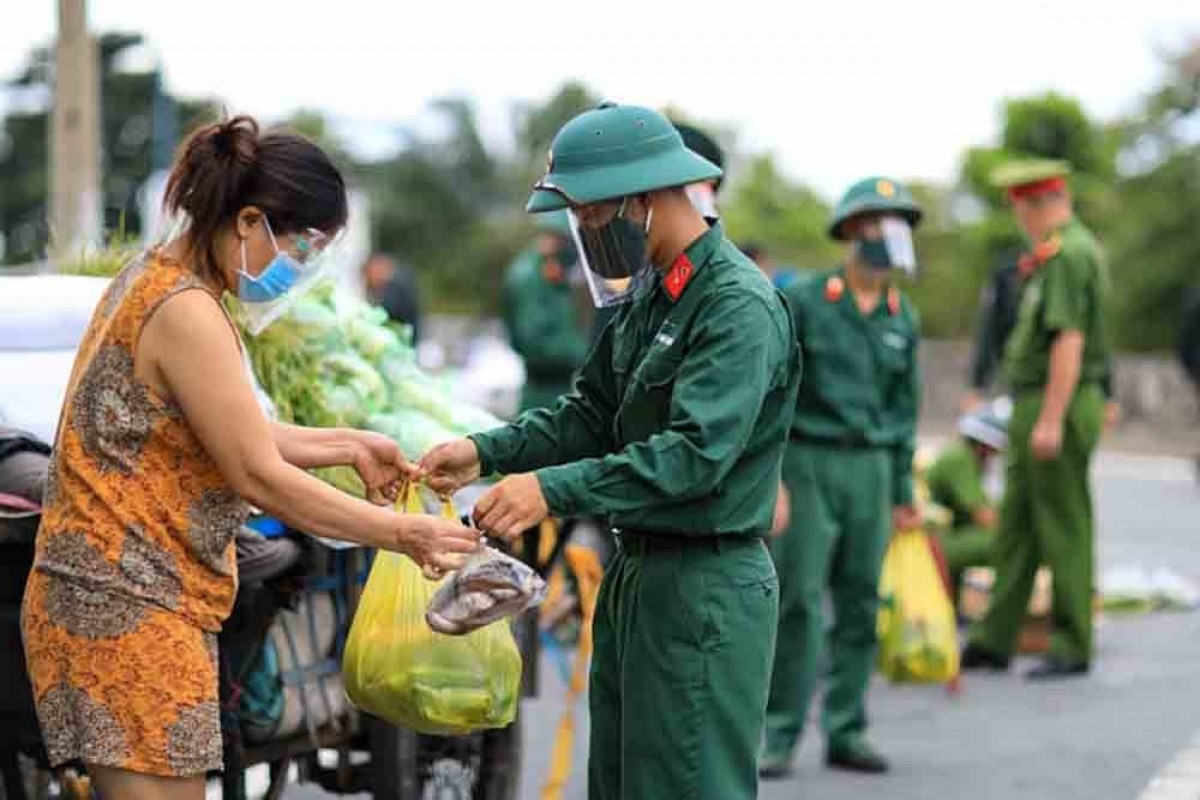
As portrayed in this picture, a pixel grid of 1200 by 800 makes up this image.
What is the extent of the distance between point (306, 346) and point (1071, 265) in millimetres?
4984

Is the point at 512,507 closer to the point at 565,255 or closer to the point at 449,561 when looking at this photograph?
the point at 449,561

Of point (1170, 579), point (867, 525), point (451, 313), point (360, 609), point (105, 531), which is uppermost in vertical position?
point (105, 531)

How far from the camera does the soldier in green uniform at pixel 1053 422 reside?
33.4ft

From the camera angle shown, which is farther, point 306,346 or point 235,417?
point 306,346

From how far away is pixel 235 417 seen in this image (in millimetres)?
4363

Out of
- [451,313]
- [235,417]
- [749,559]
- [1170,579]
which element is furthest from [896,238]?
[451,313]

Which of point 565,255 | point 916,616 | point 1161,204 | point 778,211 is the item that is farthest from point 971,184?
point 916,616

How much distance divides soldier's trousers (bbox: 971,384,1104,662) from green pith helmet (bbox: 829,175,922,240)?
6.55 ft

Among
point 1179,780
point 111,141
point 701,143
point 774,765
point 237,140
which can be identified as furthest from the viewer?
point 111,141

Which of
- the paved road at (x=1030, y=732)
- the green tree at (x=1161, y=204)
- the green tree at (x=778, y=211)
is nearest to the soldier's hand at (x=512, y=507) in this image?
the paved road at (x=1030, y=732)

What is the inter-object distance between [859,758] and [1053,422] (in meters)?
2.35

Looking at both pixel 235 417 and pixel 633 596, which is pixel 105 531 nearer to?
pixel 235 417

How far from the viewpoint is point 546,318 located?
1245cm

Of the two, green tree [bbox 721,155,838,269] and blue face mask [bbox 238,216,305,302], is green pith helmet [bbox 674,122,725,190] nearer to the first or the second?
blue face mask [bbox 238,216,305,302]
